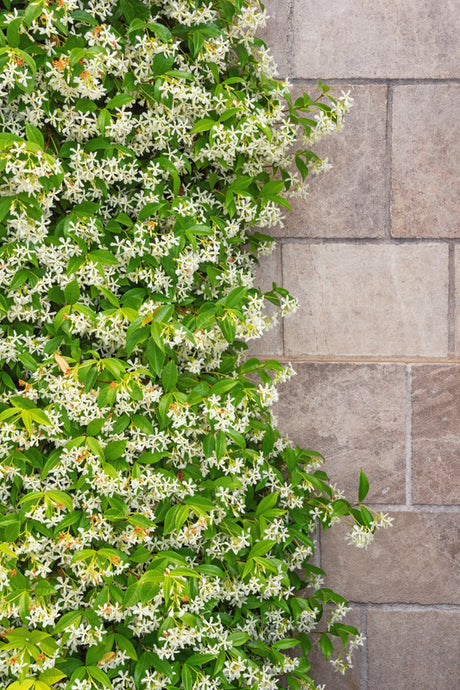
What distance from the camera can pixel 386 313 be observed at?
215 cm

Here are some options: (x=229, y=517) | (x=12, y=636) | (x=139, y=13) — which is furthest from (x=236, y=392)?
(x=139, y=13)

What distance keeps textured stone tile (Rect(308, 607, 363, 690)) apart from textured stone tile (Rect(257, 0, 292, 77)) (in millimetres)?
1844

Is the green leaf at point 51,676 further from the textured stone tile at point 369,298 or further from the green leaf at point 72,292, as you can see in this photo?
the textured stone tile at point 369,298

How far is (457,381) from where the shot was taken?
84.6 inches

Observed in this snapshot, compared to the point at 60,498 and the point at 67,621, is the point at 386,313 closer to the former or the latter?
the point at 60,498

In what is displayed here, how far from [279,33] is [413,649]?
2109mm

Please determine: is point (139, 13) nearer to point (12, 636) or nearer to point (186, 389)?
point (186, 389)

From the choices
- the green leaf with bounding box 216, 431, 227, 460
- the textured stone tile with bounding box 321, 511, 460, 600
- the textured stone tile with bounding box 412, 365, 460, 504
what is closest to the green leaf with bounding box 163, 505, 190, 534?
the green leaf with bounding box 216, 431, 227, 460

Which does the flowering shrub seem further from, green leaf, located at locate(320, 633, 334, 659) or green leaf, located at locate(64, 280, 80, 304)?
green leaf, located at locate(320, 633, 334, 659)

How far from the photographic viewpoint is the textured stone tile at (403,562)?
2.20 metres

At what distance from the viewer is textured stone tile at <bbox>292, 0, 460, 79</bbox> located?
6.68 ft

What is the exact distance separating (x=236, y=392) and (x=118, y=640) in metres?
0.70

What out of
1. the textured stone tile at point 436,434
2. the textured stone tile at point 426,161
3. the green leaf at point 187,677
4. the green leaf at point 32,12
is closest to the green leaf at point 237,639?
the green leaf at point 187,677

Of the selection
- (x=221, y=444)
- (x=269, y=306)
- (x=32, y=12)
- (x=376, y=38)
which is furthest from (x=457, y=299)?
(x=32, y=12)
